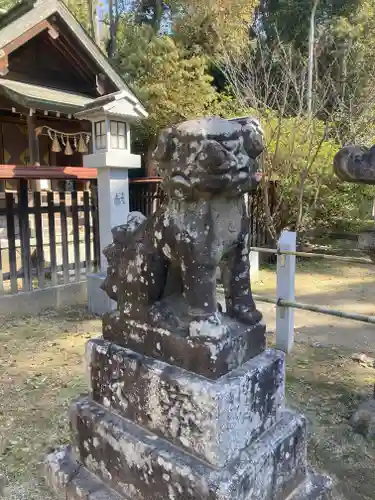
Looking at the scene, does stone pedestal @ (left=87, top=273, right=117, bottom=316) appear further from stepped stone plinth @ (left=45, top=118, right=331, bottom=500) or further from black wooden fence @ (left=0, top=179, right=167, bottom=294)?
stepped stone plinth @ (left=45, top=118, right=331, bottom=500)

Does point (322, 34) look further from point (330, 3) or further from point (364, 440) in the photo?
point (364, 440)

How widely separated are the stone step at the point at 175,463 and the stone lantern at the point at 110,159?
284 cm

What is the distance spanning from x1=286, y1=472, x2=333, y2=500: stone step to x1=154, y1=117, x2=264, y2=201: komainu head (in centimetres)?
119

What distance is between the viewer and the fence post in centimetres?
330

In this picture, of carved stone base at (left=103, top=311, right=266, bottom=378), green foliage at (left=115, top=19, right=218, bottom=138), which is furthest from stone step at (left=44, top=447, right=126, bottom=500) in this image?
green foliage at (left=115, top=19, right=218, bottom=138)

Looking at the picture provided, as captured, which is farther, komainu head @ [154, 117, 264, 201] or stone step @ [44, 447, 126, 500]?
stone step @ [44, 447, 126, 500]

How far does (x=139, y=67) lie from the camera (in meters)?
11.9

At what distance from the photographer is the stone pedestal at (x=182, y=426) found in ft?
4.24

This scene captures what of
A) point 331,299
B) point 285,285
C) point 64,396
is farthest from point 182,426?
point 331,299

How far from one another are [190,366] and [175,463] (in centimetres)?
32

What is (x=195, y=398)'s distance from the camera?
1309 millimetres

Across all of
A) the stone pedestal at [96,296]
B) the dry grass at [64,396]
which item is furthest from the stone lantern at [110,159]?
the dry grass at [64,396]

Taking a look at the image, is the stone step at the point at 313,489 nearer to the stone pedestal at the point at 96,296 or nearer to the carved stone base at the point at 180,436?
the carved stone base at the point at 180,436

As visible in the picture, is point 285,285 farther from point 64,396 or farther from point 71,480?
point 71,480
